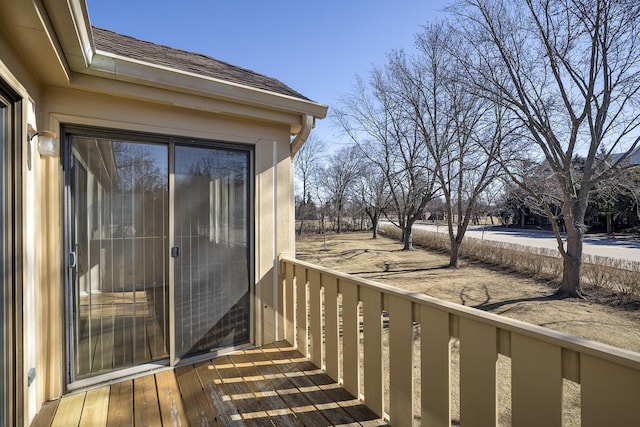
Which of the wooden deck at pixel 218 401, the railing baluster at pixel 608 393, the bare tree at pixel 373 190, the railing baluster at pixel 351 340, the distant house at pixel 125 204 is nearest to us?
the railing baluster at pixel 608 393

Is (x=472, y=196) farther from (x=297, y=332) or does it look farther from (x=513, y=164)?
(x=297, y=332)

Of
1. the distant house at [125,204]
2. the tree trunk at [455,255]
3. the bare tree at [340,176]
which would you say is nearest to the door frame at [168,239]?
the distant house at [125,204]

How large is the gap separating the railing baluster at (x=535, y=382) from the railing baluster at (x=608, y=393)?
0.08 meters

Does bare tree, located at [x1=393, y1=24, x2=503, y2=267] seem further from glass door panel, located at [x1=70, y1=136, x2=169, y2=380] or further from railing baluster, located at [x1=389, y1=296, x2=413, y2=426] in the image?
glass door panel, located at [x1=70, y1=136, x2=169, y2=380]

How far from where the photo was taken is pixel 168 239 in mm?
2508

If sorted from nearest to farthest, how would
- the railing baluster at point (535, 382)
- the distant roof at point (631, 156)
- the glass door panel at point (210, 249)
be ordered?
1. the railing baluster at point (535, 382)
2. the glass door panel at point (210, 249)
3. the distant roof at point (631, 156)

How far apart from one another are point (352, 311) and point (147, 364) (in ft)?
5.33

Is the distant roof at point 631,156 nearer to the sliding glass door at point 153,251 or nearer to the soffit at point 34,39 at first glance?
the sliding glass door at point 153,251

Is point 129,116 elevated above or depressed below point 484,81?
below

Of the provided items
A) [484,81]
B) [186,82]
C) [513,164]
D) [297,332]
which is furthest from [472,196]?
[186,82]

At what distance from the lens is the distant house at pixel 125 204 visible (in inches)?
65.3

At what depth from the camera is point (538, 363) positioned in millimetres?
1248

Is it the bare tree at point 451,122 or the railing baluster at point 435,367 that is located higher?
the bare tree at point 451,122

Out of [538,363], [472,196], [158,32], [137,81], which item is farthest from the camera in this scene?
[472,196]
